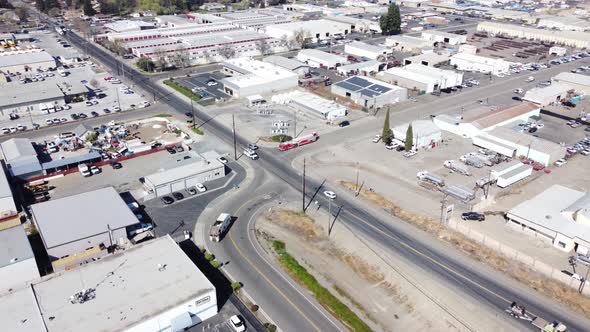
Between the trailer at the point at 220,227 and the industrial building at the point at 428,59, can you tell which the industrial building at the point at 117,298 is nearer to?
the trailer at the point at 220,227

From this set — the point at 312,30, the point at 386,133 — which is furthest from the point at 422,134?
the point at 312,30

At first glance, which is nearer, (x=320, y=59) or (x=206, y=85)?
(x=206, y=85)

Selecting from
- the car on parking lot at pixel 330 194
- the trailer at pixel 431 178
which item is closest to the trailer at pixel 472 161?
the trailer at pixel 431 178

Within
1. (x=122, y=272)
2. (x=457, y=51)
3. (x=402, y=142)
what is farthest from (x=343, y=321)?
(x=457, y=51)

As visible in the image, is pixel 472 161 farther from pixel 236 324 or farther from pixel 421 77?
pixel 236 324

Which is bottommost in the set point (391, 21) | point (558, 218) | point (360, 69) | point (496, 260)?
point (496, 260)

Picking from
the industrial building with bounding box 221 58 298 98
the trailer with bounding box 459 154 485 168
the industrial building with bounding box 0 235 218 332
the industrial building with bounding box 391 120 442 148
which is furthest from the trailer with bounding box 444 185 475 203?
the industrial building with bounding box 221 58 298 98
